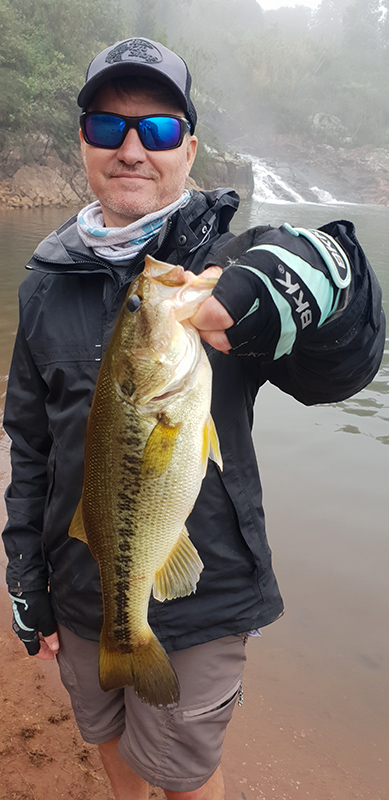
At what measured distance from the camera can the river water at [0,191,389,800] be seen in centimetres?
296

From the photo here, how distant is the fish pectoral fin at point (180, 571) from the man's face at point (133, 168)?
122 cm

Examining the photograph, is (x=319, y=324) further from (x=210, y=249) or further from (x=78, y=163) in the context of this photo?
(x=78, y=163)

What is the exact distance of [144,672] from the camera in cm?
171

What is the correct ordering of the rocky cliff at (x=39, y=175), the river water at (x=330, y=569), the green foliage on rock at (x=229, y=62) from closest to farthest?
the river water at (x=330, y=569) → the rocky cliff at (x=39, y=175) → the green foliage on rock at (x=229, y=62)

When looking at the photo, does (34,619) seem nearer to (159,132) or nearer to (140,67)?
(159,132)

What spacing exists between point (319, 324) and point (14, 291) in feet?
34.5

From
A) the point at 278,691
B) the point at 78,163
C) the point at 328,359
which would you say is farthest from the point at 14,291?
the point at 78,163

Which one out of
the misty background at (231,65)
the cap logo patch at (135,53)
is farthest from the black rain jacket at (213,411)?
the misty background at (231,65)

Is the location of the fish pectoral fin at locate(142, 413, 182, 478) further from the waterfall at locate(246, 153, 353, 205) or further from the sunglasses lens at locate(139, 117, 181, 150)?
the waterfall at locate(246, 153, 353, 205)

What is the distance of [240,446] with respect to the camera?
1.87 metres

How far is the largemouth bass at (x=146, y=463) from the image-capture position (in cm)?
142

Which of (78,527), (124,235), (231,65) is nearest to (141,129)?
(124,235)

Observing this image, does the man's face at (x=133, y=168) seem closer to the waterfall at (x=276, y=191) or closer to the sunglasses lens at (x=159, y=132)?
the sunglasses lens at (x=159, y=132)

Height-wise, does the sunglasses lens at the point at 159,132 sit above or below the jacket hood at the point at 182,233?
above
